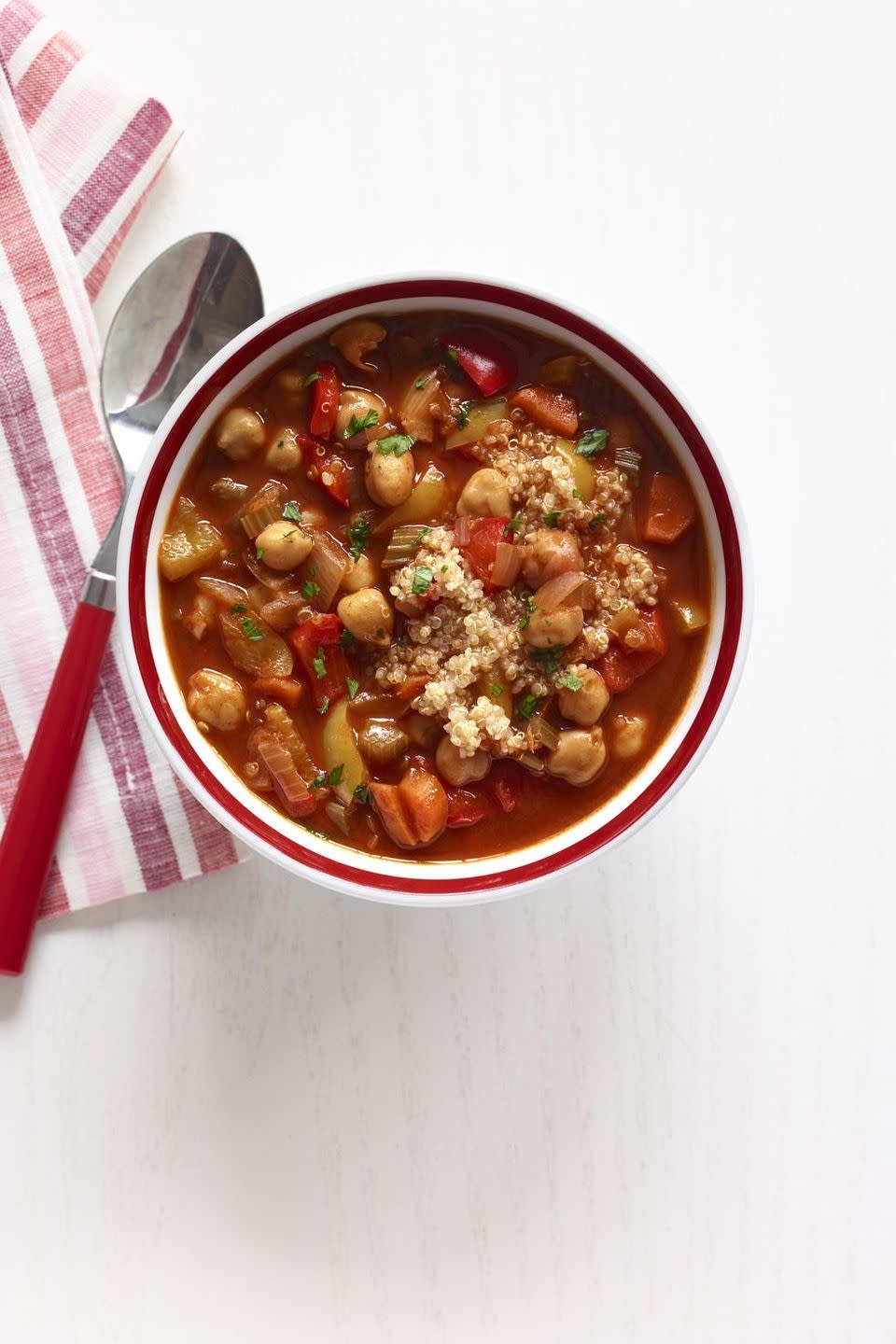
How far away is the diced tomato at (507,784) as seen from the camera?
2.64m

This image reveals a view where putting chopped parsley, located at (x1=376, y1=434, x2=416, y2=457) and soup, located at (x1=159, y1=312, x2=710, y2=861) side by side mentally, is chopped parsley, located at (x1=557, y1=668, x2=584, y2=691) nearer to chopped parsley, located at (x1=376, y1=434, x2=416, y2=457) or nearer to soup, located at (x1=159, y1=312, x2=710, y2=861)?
soup, located at (x1=159, y1=312, x2=710, y2=861)

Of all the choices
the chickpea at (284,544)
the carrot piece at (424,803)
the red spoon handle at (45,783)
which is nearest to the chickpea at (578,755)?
the carrot piece at (424,803)

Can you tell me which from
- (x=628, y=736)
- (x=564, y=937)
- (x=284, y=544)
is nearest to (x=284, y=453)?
(x=284, y=544)

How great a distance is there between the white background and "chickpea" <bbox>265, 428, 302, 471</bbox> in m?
0.59

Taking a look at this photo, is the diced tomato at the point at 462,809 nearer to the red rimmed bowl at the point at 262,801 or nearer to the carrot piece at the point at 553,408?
the red rimmed bowl at the point at 262,801

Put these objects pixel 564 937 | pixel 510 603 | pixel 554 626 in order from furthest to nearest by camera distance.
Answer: pixel 564 937
pixel 510 603
pixel 554 626

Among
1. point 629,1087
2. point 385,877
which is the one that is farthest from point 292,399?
point 629,1087

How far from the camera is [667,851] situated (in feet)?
10.0

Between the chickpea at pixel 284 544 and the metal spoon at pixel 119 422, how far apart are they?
54 cm

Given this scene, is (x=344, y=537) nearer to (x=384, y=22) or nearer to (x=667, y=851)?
(x=667, y=851)

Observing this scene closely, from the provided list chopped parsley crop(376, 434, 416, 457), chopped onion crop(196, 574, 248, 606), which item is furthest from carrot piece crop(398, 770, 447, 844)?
chopped parsley crop(376, 434, 416, 457)

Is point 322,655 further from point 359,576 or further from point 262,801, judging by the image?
point 262,801

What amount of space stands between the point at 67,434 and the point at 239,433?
67 centimetres

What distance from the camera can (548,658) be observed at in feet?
8.40
